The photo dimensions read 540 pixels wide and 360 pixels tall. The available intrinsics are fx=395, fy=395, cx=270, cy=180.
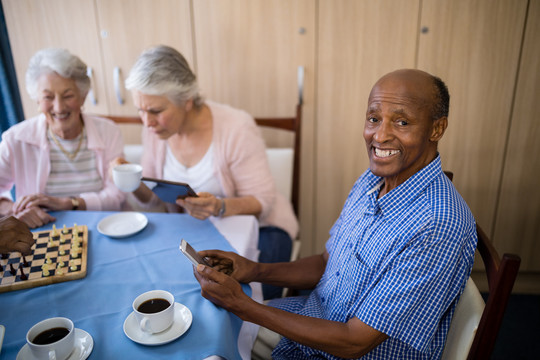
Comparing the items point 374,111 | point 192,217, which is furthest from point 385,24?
point 192,217

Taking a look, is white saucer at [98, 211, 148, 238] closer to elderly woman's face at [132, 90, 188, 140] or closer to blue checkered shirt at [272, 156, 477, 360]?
elderly woman's face at [132, 90, 188, 140]

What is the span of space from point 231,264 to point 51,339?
50 cm

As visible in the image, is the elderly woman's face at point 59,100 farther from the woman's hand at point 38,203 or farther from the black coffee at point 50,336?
the black coffee at point 50,336

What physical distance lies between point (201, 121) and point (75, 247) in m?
0.80

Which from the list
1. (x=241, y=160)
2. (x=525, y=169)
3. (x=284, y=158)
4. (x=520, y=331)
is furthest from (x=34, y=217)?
(x=525, y=169)

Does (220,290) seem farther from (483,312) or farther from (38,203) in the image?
(38,203)

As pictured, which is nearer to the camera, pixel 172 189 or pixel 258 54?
pixel 172 189

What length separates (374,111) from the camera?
40.1 inches

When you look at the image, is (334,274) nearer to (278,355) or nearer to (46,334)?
(278,355)

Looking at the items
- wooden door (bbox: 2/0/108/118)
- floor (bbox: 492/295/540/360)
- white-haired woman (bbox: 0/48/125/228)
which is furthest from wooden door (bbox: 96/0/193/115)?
floor (bbox: 492/295/540/360)

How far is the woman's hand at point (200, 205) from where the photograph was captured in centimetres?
141

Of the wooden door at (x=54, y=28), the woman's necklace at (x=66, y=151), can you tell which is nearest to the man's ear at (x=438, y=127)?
the woman's necklace at (x=66, y=151)

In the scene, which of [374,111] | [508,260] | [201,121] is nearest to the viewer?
[508,260]

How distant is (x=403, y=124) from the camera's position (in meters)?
0.98
